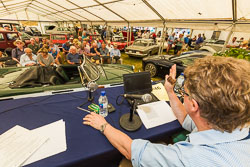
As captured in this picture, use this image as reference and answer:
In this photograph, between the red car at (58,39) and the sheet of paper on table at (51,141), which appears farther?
the red car at (58,39)

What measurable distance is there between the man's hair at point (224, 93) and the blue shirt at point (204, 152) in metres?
0.06

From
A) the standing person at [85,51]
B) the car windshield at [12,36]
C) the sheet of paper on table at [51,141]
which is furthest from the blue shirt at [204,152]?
the car windshield at [12,36]

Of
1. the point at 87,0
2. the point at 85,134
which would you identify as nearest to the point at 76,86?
the point at 85,134

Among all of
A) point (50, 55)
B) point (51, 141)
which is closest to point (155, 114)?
point (51, 141)

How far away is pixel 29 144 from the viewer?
3.06 ft

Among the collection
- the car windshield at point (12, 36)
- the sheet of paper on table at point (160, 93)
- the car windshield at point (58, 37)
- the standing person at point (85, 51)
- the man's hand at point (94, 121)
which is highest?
the car windshield at point (58, 37)

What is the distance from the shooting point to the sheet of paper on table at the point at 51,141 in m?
0.87

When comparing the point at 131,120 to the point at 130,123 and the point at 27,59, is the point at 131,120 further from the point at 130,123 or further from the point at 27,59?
the point at 27,59

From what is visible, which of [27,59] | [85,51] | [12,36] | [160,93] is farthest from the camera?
[12,36]

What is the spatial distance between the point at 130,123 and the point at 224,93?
0.84 meters

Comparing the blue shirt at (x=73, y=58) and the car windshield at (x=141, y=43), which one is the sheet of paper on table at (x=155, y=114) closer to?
the blue shirt at (x=73, y=58)

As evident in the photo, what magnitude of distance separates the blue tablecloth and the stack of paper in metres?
0.05

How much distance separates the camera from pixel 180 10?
4.81 meters

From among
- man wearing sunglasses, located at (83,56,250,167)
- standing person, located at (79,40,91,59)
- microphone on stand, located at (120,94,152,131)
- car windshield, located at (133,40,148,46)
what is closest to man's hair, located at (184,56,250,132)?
man wearing sunglasses, located at (83,56,250,167)
